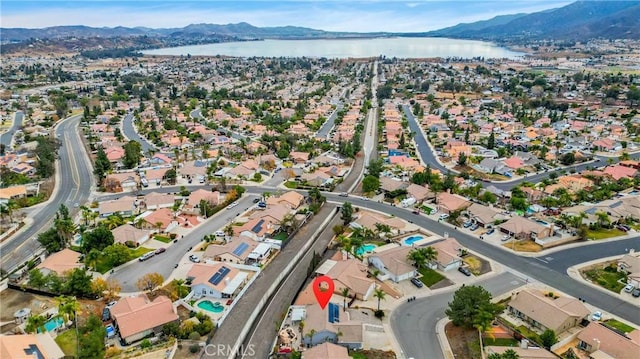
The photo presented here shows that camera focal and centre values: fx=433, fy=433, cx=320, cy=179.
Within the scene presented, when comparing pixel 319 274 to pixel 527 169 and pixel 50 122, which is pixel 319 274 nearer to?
pixel 527 169

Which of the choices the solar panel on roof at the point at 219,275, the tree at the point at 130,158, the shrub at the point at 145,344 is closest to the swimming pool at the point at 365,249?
the solar panel on roof at the point at 219,275

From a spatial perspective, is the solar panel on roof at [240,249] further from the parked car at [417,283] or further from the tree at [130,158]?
the tree at [130,158]

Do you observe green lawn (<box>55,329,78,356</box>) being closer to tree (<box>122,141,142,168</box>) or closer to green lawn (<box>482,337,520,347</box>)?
green lawn (<box>482,337,520,347</box>)

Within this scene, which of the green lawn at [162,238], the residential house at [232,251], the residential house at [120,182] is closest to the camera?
the residential house at [232,251]

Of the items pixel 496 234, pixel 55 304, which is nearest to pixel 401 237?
pixel 496 234

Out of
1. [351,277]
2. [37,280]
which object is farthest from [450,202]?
[37,280]

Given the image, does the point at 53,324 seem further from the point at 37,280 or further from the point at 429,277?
the point at 429,277
